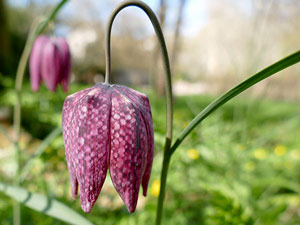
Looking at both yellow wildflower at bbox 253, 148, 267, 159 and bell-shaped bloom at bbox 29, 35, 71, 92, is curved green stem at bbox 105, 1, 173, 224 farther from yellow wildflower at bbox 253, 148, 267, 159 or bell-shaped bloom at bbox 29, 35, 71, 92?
yellow wildflower at bbox 253, 148, 267, 159

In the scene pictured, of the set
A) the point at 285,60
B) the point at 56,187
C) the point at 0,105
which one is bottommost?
the point at 0,105

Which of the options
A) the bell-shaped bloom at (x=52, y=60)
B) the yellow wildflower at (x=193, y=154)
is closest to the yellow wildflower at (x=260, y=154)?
the yellow wildflower at (x=193, y=154)

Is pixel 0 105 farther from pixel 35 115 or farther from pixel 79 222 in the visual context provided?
pixel 79 222

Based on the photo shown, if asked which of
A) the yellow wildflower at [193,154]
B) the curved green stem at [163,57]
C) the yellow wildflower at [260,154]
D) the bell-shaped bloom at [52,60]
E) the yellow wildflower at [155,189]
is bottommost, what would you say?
the yellow wildflower at [155,189]

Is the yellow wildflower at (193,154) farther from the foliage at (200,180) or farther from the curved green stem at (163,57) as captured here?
the curved green stem at (163,57)

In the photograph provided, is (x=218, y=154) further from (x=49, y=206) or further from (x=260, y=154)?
(x=49, y=206)

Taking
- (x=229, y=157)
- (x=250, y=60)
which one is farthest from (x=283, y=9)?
(x=229, y=157)
